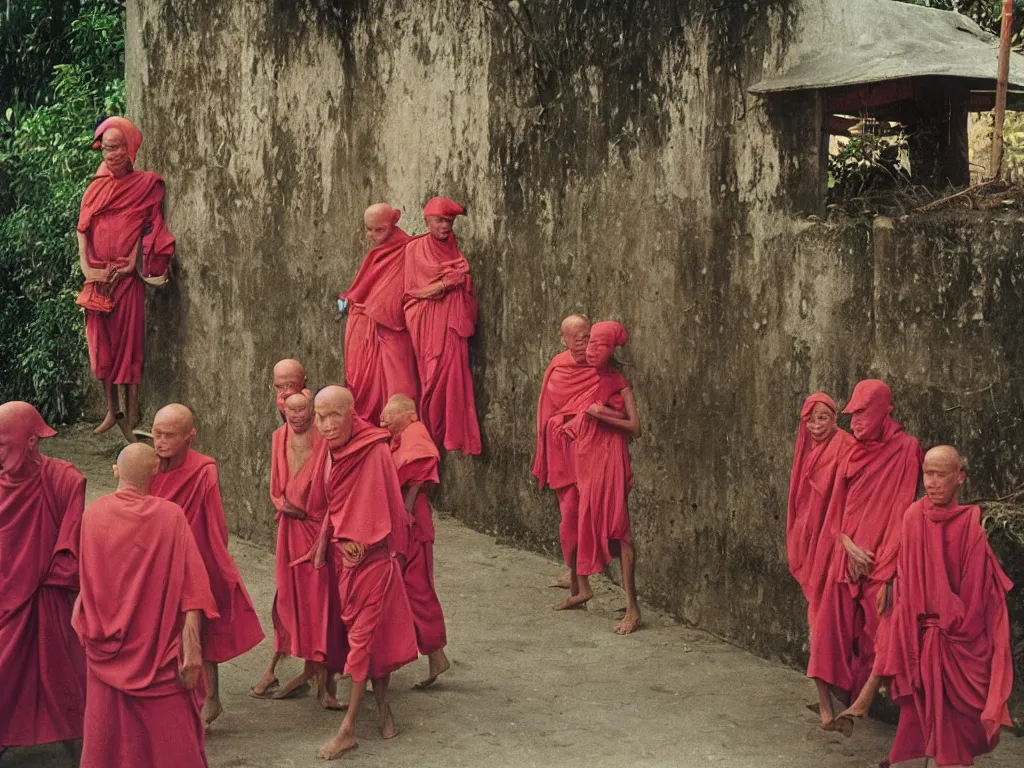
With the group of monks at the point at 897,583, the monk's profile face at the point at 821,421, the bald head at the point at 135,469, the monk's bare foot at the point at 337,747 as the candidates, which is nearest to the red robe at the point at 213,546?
the monk's bare foot at the point at 337,747

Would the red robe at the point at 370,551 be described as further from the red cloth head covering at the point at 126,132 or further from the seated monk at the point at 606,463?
the red cloth head covering at the point at 126,132

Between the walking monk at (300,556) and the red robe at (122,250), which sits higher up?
the red robe at (122,250)

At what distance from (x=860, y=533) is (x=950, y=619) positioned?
0.83m

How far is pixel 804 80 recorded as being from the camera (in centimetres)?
809

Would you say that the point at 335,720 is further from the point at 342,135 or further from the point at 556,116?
the point at 342,135

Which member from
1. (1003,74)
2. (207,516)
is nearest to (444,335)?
(207,516)

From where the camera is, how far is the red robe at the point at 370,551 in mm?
7383

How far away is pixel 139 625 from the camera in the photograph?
20.7ft

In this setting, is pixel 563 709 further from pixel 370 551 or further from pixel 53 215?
pixel 53 215

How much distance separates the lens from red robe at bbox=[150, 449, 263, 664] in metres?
7.27

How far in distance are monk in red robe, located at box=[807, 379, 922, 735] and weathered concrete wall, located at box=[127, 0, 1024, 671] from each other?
38 centimetres

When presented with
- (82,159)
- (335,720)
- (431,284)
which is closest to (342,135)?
(431,284)

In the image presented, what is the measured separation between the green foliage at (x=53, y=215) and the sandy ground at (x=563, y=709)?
4693 mm

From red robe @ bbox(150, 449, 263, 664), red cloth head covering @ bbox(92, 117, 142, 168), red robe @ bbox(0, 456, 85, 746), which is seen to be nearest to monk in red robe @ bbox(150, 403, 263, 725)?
red robe @ bbox(150, 449, 263, 664)
